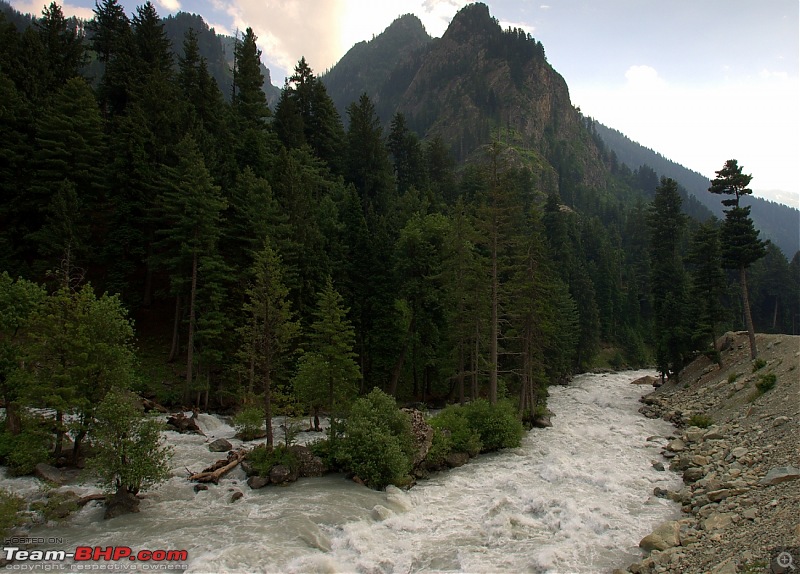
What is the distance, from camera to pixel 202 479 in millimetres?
21141

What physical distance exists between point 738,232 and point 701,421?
1969cm

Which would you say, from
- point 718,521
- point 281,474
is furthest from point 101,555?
point 718,521

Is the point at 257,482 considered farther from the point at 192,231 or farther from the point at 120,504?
the point at 192,231

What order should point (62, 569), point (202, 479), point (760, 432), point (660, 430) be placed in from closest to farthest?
point (62, 569), point (202, 479), point (760, 432), point (660, 430)

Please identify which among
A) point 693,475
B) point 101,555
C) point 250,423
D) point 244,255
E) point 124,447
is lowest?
point 101,555

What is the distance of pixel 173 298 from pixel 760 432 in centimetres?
4665

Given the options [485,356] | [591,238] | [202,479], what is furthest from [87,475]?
[591,238]

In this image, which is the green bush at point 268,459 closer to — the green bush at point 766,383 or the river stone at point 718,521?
the river stone at point 718,521

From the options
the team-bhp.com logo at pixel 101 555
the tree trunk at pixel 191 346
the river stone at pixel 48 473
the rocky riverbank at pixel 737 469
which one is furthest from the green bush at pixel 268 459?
the rocky riverbank at pixel 737 469

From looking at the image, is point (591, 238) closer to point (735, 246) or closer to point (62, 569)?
point (735, 246)

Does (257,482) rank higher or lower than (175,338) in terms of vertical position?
lower

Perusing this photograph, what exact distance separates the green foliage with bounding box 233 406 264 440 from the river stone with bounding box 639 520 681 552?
20535 millimetres

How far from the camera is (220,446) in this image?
2555 centimetres

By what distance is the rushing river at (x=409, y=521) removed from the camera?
49.0 feet
